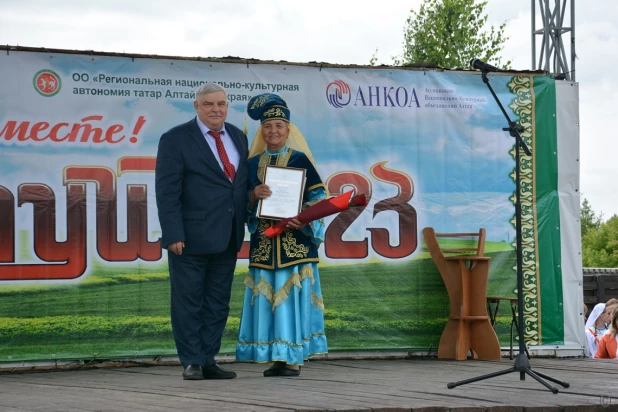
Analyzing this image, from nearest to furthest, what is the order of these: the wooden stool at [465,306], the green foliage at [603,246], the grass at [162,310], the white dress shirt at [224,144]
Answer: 1. the white dress shirt at [224,144]
2. the grass at [162,310]
3. the wooden stool at [465,306]
4. the green foliage at [603,246]

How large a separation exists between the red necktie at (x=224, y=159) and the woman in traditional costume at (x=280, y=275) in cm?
18

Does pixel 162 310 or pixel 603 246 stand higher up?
pixel 603 246

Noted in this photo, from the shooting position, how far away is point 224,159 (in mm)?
6707

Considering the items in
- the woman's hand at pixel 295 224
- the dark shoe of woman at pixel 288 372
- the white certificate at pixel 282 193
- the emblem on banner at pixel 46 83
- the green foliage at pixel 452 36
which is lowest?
the dark shoe of woman at pixel 288 372

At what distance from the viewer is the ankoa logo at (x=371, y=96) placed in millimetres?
8352

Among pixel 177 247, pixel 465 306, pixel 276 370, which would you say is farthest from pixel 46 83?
pixel 465 306

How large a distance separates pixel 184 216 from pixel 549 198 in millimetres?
3480

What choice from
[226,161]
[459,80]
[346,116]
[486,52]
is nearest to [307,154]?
[226,161]

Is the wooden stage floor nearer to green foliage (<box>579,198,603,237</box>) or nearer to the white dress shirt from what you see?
the white dress shirt

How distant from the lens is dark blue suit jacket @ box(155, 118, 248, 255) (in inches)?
255

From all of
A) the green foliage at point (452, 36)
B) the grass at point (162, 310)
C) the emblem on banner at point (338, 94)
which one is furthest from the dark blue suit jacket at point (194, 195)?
the green foliage at point (452, 36)

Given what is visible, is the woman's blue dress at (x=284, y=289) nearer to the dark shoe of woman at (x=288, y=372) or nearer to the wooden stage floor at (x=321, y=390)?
the dark shoe of woman at (x=288, y=372)

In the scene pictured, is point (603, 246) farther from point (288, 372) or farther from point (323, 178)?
point (288, 372)

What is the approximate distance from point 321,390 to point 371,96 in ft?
10.8
